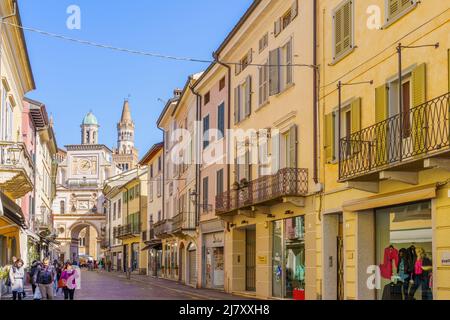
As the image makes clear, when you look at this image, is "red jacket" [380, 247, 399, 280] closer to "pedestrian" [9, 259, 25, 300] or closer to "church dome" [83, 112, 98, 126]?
"pedestrian" [9, 259, 25, 300]

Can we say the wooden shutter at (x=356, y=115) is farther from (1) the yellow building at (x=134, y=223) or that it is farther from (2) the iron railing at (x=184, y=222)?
(1) the yellow building at (x=134, y=223)

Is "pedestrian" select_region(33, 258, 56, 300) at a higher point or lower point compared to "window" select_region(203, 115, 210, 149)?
lower

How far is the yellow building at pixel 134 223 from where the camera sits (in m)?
69.5

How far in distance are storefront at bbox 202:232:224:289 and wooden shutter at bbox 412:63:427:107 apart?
62.3 feet

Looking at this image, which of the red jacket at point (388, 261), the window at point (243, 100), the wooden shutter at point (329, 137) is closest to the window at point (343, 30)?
the wooden shutter at point (329, 137)

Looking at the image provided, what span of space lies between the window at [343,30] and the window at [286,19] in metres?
3.52

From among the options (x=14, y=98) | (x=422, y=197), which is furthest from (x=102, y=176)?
(x=422, y=197)

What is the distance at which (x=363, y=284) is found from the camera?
740 inches

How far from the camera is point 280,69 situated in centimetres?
2548

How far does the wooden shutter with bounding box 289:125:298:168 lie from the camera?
2370cm

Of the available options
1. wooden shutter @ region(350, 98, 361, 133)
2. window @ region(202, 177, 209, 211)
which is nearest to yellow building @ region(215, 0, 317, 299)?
wooden shutter @ region(350, 98, 361, 133)

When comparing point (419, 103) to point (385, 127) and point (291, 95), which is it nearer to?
point (385, 127)

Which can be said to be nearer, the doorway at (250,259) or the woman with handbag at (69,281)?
the woman with handbag at (69,281)

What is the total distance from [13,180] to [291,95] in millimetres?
9226
